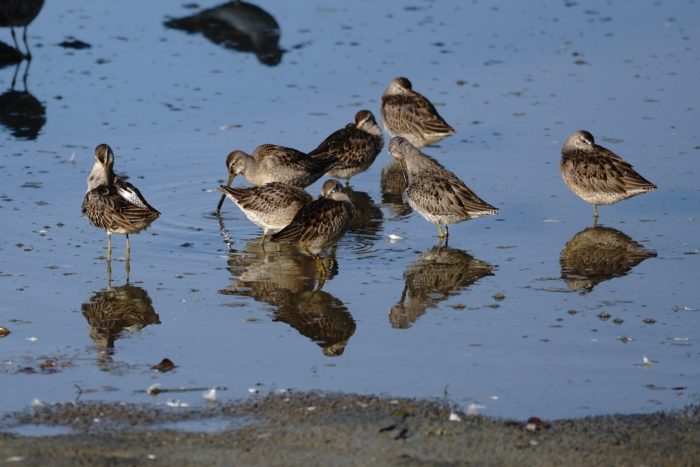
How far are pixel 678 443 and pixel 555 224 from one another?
17.4 feet

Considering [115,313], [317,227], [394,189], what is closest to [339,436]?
[115,313]

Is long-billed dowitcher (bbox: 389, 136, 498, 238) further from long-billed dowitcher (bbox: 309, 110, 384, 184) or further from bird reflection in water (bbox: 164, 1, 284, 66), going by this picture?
bird reflection in water (bbox: 164, 1, 284, 66)

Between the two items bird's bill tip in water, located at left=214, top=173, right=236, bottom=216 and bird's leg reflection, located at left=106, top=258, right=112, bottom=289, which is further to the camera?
bird's bill tip in water, located at left=214, top=173, right=236, bottom=216

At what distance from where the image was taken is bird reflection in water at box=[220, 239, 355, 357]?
956 centimetres

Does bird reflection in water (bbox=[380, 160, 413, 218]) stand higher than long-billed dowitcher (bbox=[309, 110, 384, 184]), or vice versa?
long-billed dowitcher (bbox=[309, 110, 384, 184])

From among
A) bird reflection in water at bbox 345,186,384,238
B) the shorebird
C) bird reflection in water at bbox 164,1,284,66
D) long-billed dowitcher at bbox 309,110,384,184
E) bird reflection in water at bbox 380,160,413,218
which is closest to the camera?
bird reflection in water at bbox 345,186,384,238

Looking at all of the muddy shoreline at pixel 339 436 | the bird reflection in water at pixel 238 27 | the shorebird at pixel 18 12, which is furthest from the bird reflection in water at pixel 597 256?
the shorebird at pixel 18 12

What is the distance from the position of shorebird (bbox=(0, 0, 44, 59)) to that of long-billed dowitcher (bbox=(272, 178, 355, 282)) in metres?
9.00

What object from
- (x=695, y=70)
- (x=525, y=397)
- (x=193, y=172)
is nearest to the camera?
(x=525, y=397)

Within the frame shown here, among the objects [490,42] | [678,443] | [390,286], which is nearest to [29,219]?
[390,286]

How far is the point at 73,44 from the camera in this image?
19.4 meters

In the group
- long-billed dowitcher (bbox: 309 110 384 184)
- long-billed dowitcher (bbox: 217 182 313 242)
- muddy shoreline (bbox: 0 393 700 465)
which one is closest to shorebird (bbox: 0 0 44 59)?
long-billed dowitcher (bbox: 309 110 384 184)

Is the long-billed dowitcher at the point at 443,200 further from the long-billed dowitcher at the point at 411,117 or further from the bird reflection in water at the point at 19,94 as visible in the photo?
the bird reflection in water at the point at 19,94

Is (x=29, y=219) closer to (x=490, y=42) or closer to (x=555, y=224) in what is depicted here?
(x=555, y=224)
